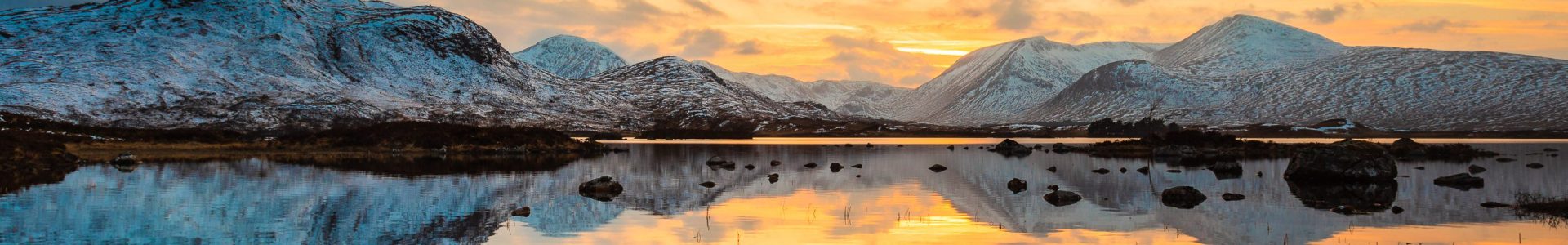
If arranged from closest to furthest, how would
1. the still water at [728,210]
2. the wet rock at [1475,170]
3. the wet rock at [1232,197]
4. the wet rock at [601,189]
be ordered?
the still water at [728,210] → the wet rock at [1232,197] → the wet rock at [601,189] → the wet rock at [1475,170]

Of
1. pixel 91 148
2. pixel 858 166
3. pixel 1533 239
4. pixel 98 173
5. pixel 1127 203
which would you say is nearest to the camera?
pixel 1533 239

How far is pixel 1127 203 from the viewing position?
152ft

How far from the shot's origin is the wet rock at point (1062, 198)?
46.1 metres

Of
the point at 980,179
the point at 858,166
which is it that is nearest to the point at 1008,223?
the point at 980,179

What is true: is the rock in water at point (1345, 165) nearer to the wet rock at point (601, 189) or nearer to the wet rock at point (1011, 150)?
the wet rock at point (601, 189)

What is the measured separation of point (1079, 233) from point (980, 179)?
32.2m

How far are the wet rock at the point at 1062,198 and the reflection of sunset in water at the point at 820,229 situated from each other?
4402mm

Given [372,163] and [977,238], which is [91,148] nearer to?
[372,163]

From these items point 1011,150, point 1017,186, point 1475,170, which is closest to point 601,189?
point 1017,186

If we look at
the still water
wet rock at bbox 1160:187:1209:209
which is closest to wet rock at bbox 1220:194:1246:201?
the still water

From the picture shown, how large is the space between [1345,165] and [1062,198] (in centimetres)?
2400

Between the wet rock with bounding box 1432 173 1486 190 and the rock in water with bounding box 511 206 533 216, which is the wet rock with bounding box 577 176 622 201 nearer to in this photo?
the rock in water with bounding box 511 206 533 216

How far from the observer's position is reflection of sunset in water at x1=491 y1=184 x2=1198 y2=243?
32.1 meters

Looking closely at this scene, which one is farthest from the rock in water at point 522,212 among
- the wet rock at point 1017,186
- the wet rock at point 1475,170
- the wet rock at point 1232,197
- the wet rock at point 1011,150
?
the wet rock at point 1011,150
